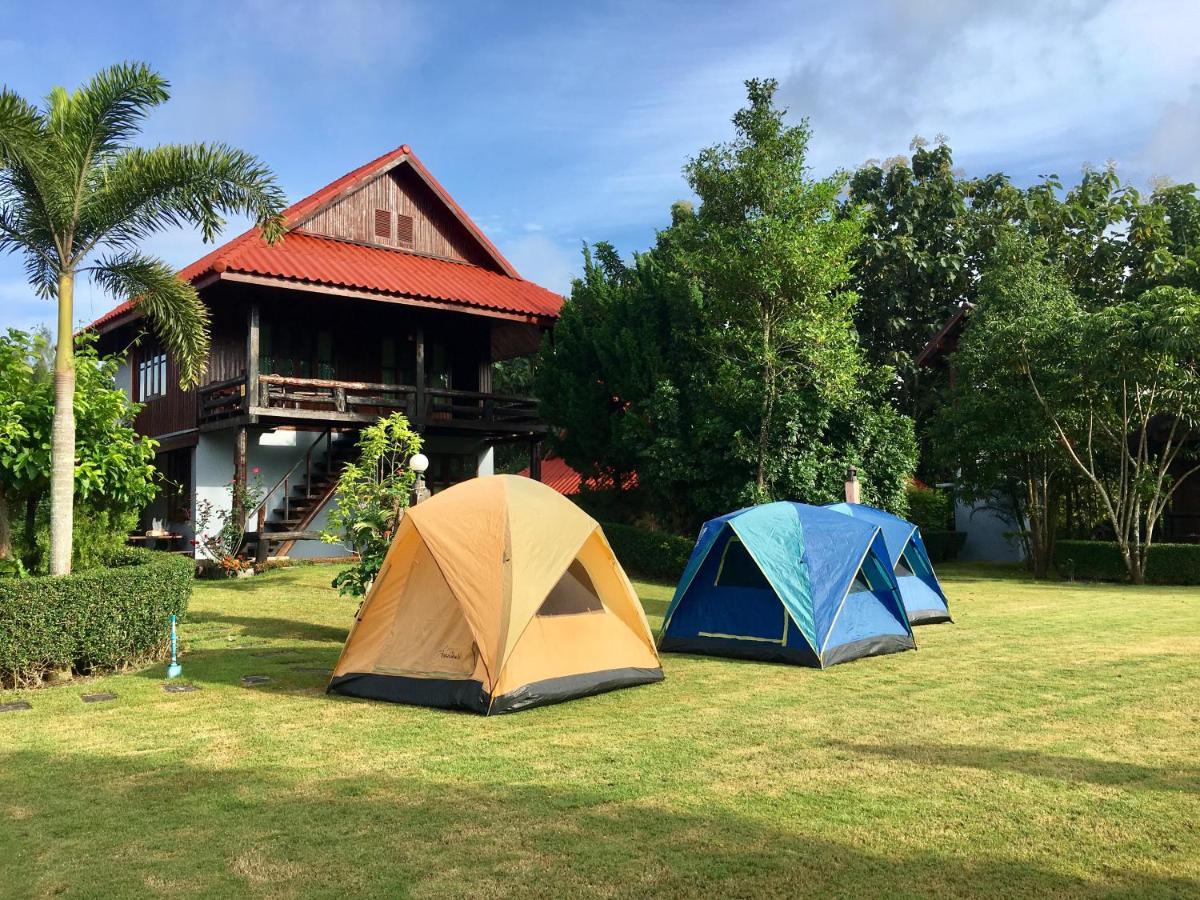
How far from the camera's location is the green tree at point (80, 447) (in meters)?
10.3

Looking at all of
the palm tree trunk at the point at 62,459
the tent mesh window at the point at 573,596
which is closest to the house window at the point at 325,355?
the palm tree trunk at the point at 62,459

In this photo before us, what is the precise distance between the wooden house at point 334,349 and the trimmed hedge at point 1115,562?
11.8 metres

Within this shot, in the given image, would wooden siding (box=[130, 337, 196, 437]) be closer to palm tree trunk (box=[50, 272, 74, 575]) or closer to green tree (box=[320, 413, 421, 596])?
green tree (box=[320, 413, 421, 596])

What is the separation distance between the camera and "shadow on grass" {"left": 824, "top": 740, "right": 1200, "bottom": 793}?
5.87m

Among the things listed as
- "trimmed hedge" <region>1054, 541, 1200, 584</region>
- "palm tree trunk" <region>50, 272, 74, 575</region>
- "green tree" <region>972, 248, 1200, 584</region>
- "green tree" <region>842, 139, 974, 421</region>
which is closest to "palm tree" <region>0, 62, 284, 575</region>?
"palm tree trunk" <region>50, 272, 74, 575</region>

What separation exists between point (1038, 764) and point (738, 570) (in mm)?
4703

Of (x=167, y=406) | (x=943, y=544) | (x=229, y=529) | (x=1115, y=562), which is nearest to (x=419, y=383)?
(x=229, y=529)

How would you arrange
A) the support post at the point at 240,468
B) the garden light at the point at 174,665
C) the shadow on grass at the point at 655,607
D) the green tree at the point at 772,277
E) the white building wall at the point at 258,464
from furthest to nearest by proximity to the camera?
the white building wall at the point at 258,464, the support post at the point at 240,468, the green tree at the point at 772,277, the shadow on grass at the point at 655,607, the garden light at the point at 174,665

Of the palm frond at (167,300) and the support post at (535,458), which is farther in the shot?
the support post at (535,458)

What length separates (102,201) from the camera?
33.1ft

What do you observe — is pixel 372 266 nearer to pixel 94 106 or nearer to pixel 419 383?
pixel 419 383

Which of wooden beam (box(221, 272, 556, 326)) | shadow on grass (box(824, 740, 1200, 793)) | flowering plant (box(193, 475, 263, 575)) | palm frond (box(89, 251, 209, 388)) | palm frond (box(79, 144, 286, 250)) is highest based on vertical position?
wooden beam (box(221, 272, 556, 326))

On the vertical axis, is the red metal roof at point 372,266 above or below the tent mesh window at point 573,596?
above

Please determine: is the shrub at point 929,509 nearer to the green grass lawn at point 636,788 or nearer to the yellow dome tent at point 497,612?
the green grass lawn at point 636,788
